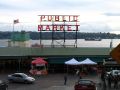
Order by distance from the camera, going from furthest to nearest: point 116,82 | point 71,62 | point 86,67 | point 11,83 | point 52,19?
point 52,19
point 86,67
point 71,62
point 11,83
point 116,82

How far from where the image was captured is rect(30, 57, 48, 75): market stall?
5156 centimetres

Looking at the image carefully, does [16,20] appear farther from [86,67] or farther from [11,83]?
[11,83]

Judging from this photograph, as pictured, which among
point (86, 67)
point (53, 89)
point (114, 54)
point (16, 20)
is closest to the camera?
point (114, 54)

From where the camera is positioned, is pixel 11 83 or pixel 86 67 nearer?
pixel 11 83

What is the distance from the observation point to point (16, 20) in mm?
78688

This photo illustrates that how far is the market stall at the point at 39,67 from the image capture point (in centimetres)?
5156

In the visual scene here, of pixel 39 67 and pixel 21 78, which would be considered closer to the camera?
pixel 21 78

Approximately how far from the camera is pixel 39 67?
5300cm

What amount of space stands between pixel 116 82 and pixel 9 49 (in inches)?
986

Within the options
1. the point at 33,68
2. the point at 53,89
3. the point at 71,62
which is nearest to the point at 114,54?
the point at 53,89

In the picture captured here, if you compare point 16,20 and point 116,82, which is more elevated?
point 16,20

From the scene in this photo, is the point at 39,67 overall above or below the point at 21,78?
above

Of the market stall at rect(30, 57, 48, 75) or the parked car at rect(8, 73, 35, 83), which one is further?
the market stall at rect(30, 57, 48, 75)

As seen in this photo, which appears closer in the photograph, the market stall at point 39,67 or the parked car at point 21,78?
the parked car at point 21,78
